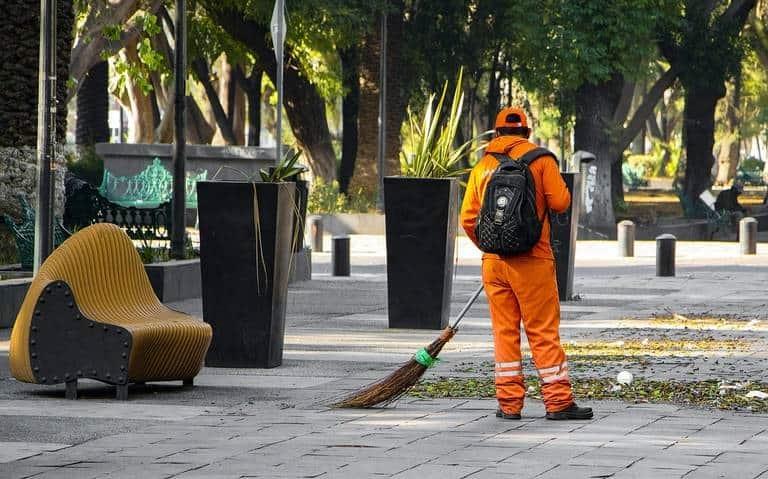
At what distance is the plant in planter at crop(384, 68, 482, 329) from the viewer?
15.0 metres

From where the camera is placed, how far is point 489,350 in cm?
1363

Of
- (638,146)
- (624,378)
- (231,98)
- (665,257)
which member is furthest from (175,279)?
(638,146)

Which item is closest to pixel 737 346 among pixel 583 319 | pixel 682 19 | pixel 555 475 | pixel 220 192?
pixel 583 319

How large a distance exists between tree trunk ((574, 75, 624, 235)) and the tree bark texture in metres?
22.1

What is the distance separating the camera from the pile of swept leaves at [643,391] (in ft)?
33.6

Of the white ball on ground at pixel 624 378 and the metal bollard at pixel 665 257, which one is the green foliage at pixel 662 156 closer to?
the metal bollard at pixel 665 257

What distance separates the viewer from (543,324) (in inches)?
372

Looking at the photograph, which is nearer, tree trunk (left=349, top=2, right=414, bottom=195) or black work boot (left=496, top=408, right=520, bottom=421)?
black work boot (left=496, top=408, right=520, bottom=421)

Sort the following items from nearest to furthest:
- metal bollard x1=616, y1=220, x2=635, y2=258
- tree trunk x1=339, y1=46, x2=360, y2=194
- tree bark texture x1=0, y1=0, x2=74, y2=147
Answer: tree bark texture x1=0, y1=0, x2=74, y2=147, metal bollard x1=616, y1=220, x2=635, y2=258, tree trunk x1=339, y1=46, x2=360, y2=194

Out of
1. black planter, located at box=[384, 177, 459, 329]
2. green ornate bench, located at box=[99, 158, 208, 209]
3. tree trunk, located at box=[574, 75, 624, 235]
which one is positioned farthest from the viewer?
tree trunk, located at box=[574, 75, 624, 235]

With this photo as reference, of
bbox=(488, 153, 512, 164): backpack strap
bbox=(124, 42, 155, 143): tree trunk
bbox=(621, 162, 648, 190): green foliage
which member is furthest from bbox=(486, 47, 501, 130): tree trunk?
bbox=(488, 153, 512, 164): backpack strap

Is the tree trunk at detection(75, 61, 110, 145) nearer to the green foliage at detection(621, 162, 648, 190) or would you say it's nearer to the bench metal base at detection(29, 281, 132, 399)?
the green foliage at detection(621, 162, 648, 190)

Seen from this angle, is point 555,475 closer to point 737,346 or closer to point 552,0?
point 737,346

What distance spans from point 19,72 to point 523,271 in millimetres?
10284
